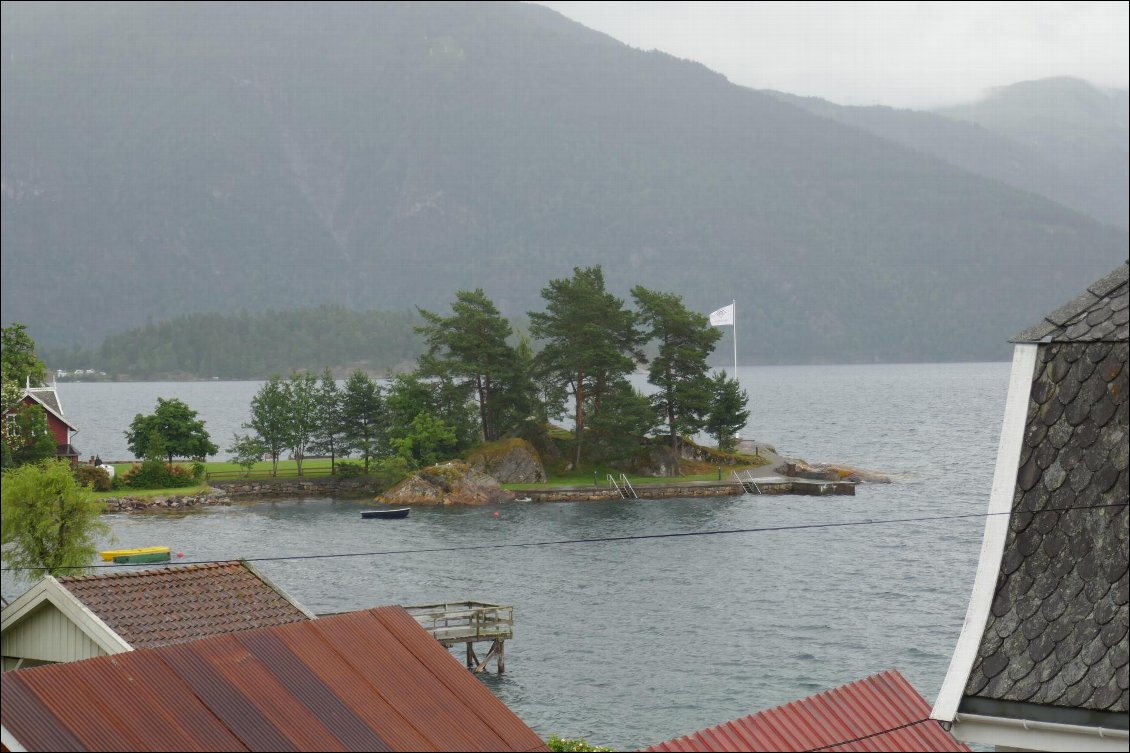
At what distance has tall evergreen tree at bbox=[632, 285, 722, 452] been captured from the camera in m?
95.5

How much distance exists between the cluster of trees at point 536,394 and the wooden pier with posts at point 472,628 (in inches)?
2012

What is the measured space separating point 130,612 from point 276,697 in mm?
9543

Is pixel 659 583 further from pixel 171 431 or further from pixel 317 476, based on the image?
pixel 171 431

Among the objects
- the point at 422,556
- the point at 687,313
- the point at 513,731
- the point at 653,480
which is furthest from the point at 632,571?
the point at 513,731

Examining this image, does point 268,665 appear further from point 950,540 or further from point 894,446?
point 894,446

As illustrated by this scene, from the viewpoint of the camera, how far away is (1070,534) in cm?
856

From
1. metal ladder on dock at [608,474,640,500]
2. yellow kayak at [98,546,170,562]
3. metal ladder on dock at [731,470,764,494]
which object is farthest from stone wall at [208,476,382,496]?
yellow kayak at [98,546,170,562]

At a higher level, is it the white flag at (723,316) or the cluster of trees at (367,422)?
the white flag at (723,316)

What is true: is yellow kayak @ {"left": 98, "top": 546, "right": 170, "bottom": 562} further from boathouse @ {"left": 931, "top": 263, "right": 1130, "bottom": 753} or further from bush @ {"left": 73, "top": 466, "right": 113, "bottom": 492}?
boathouse @ {"left": 931, "top": 263, "right": 1130, "bottom": 753}

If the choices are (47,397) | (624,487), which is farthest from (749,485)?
(47,397)

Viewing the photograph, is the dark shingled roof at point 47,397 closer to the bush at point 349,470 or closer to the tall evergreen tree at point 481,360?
the bush at point 349,470

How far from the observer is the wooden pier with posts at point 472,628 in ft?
133

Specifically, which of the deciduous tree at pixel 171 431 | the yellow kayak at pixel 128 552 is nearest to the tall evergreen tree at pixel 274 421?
the deciduous tree at pixel 171 431

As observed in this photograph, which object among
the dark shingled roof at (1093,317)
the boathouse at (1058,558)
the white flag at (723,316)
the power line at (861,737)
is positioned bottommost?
the power line at (861,737)
